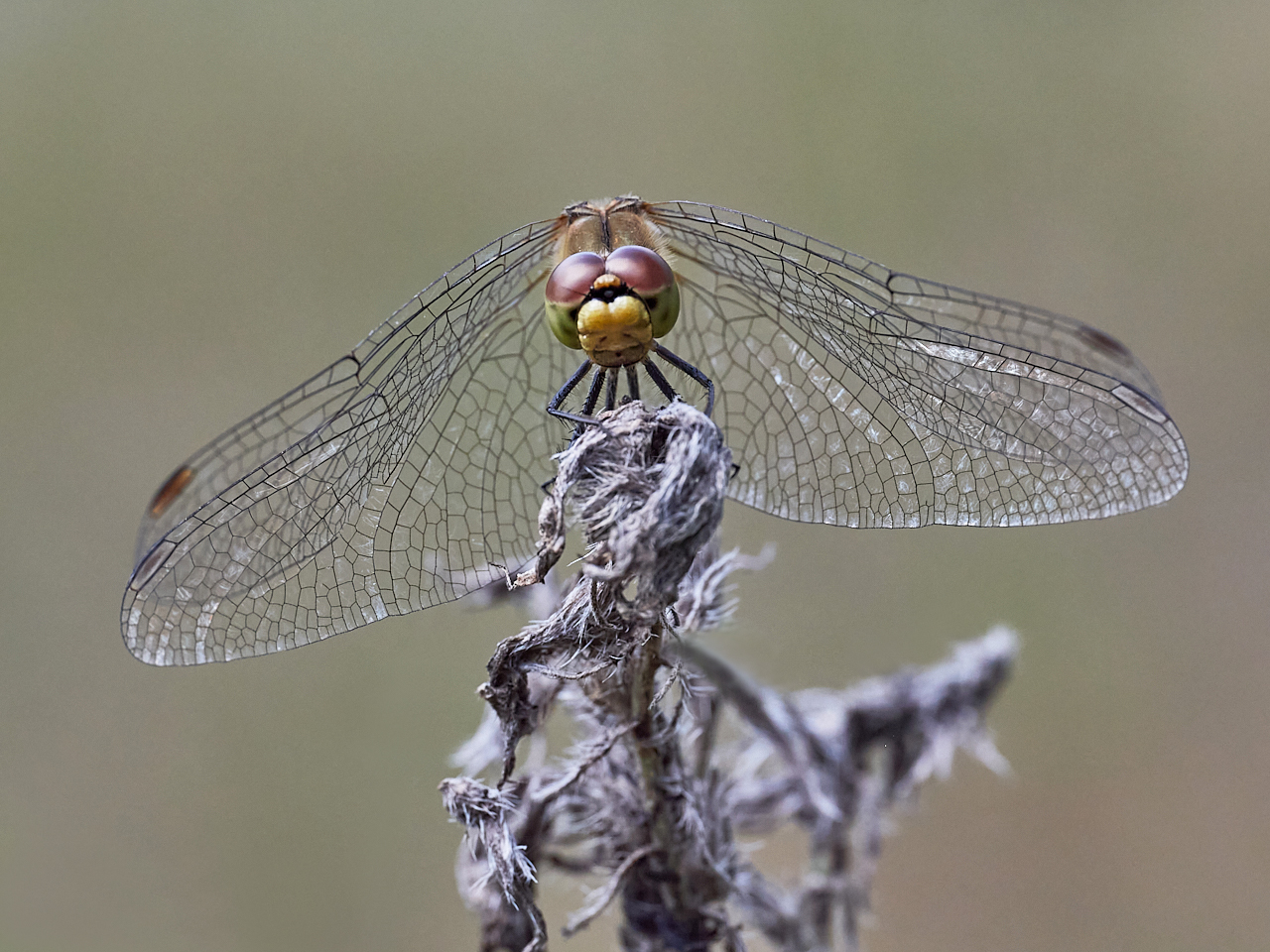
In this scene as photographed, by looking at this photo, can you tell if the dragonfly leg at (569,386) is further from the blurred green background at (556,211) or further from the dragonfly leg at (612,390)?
the blurred green background at (556,211)

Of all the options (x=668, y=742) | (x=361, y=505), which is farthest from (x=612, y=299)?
(x=668, y=742)

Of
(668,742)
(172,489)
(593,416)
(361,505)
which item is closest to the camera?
(668,742)

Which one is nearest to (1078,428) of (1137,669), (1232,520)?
(1137,669)

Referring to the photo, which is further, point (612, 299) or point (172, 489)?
point (172, 489)

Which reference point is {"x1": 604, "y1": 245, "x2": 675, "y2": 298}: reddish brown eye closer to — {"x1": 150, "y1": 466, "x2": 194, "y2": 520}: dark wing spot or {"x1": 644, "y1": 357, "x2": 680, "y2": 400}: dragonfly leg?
{"x1": 644, "y1": 357, "x2": 680, "y2": 400}: dragonfly leg

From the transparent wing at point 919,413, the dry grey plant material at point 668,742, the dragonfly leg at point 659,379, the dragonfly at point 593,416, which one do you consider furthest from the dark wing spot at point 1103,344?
the dragonfly leg at point 659,379

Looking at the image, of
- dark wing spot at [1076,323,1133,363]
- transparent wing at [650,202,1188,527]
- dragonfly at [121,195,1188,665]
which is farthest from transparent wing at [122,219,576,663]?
dark wing spot at [1076,323,1133,363]

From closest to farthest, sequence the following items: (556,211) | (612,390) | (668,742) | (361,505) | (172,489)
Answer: (668,742) → (361,505) → (612,390) → (172,489) → (556,211)

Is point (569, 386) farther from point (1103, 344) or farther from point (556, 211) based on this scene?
point (556, 211)

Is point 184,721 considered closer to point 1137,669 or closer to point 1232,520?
point 1137,669
